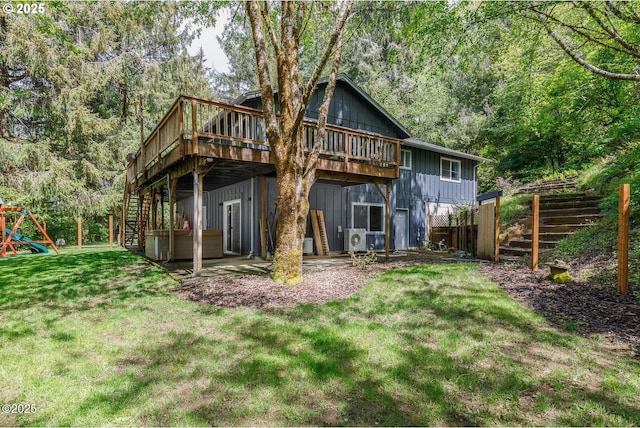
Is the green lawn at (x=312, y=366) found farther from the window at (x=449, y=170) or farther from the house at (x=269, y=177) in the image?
the window at (x=449, y=170)

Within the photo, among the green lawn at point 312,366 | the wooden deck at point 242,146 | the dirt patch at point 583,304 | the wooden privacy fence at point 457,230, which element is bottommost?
the green lawn at point 312,366

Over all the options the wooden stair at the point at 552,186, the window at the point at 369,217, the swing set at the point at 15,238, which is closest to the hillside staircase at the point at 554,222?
the wooden stair at the point at 552,186

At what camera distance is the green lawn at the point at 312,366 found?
2.33 meters

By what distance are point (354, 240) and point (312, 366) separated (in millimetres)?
9221

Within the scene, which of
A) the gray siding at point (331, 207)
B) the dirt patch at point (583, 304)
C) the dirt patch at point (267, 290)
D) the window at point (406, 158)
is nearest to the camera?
the dirt patch at point (583, 304)

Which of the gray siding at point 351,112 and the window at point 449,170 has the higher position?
the gray siding at point 351,112

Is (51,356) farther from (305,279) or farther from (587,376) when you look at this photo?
(587,376)

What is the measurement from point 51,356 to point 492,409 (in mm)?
3957

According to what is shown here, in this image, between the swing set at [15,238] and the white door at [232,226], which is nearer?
the swing set at [15,238]

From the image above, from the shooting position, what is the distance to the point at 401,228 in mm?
14336

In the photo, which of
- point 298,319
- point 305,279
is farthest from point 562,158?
point 298,319

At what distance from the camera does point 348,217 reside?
12.5 meters

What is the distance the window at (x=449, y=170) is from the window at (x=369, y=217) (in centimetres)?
428

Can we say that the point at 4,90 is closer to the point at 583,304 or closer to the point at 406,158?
the point at 406,158
